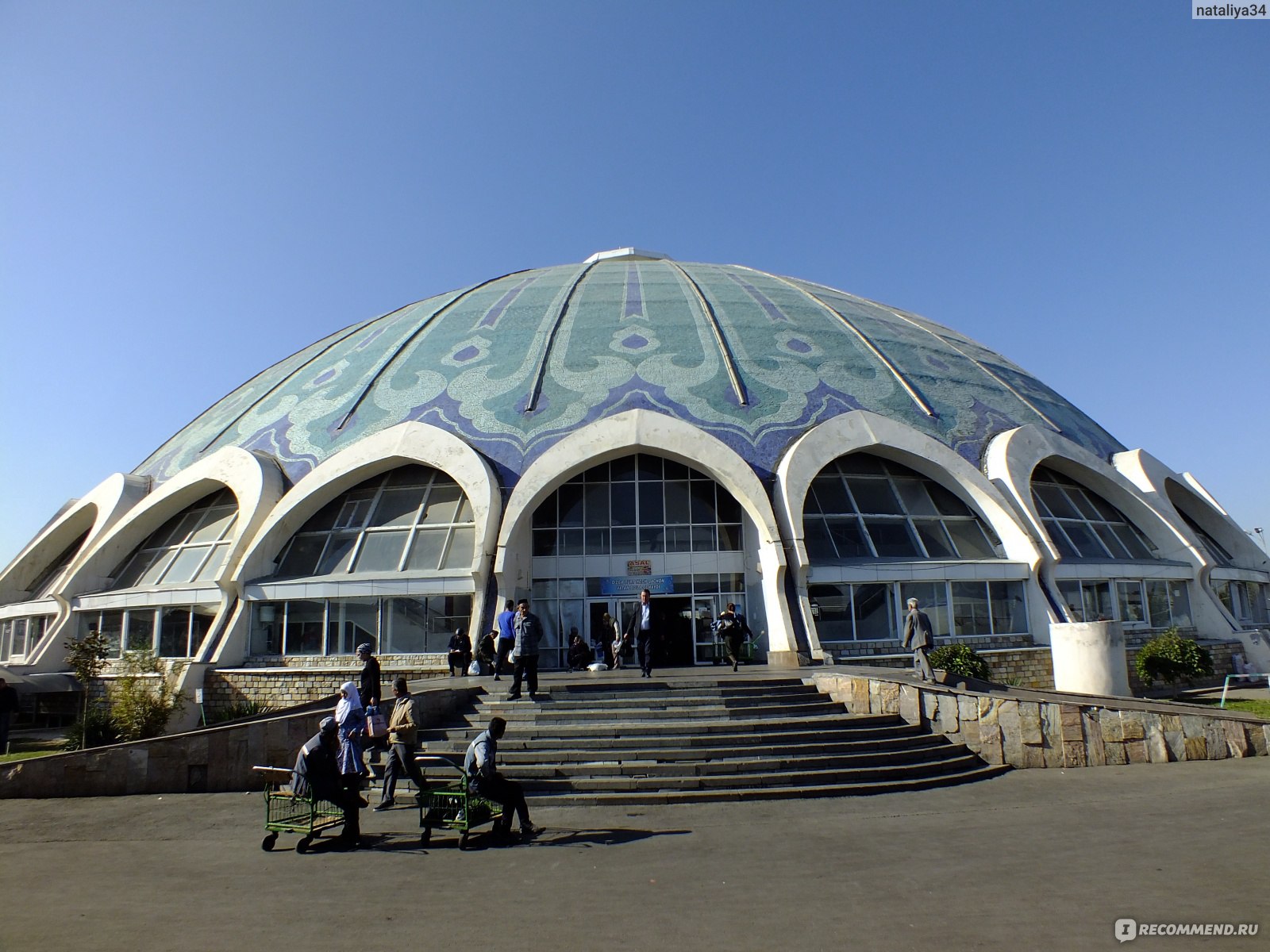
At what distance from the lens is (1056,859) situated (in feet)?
22.0

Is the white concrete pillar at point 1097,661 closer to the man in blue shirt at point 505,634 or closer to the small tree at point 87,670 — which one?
the man in blue shirt at point 505,634

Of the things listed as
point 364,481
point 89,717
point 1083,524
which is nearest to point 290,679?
point 89,717

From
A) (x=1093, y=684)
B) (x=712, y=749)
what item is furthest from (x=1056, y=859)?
(x=1093, y=684)

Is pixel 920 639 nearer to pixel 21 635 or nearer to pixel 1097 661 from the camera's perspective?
pixel 1097 661

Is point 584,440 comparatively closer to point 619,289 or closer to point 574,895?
point 619,289

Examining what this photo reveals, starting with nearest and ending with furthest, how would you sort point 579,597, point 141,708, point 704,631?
point 141,708, point 704,631, point 579,597

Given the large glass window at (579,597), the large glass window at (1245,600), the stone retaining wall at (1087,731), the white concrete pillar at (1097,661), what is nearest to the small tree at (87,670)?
the large glass window at (579,597)

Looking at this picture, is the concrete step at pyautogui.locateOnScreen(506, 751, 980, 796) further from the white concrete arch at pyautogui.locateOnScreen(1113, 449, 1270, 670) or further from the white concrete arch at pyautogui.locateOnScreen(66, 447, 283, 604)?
the white concrete arch at pyautogui.locateOnScreen(1113, 449, 1270, 670)

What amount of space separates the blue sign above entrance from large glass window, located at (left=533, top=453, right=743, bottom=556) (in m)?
0.64

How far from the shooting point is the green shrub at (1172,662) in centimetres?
1877

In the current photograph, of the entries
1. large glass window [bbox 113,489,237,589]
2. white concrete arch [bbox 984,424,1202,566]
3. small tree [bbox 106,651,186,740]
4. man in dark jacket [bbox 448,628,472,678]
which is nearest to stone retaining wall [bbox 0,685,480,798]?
small tree [bbox 106,651,186,740]

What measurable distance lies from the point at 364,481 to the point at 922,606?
1433 centimetres

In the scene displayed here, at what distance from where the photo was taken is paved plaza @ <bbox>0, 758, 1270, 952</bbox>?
5.36 meters

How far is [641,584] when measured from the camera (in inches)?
789
